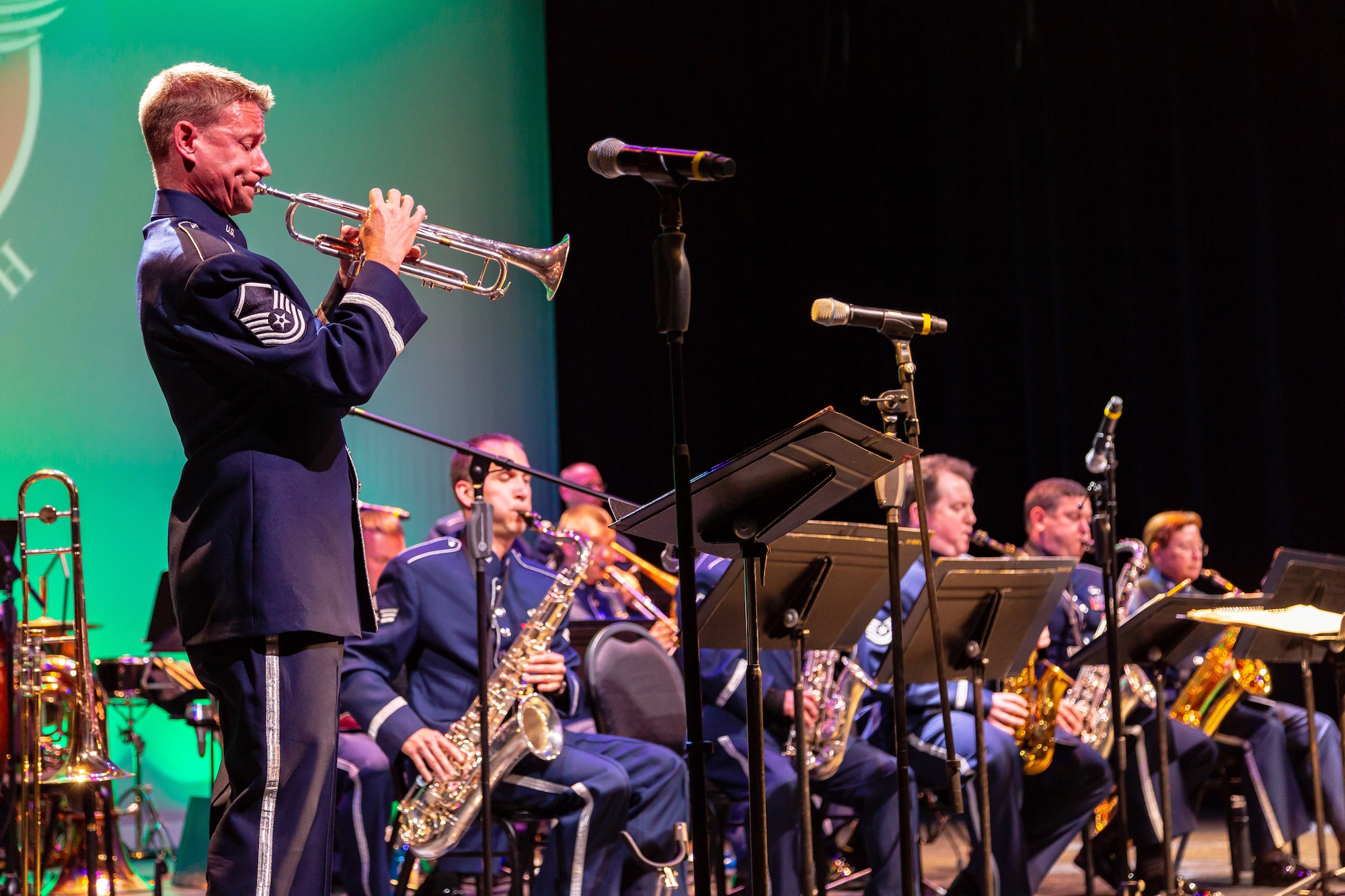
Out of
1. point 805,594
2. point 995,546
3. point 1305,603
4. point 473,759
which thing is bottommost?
point 473,759

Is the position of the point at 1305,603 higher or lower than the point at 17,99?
lower

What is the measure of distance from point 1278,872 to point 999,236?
400 centimetres

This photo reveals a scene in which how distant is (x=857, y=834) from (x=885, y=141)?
484 centimetres

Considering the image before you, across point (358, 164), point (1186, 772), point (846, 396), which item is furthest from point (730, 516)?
point (846, 396)

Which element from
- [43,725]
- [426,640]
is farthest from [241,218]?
[426,640]

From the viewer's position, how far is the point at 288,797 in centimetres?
229

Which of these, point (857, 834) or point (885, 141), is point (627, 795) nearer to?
point (857, 834)

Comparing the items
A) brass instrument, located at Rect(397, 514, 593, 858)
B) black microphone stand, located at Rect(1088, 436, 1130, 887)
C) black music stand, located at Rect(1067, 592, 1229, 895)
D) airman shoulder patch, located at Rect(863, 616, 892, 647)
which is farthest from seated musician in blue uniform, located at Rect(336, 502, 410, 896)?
black music stand, located at Rect(1067, 592, 1229, 895)

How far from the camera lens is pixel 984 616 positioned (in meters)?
4.07

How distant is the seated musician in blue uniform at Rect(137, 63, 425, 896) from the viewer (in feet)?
7.52

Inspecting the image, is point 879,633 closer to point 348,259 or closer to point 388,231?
point 348,259

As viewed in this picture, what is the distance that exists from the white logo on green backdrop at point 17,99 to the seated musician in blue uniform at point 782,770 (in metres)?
3.57

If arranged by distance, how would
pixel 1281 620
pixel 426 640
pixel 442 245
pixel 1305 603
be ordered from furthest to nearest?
pixel 1305 603 < pixel 426 640 < pixel 1281 620 < pixel 442 245

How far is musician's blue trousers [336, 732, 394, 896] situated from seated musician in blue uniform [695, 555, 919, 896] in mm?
1079
